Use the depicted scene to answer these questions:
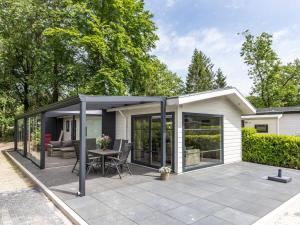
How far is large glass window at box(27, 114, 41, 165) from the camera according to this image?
400 inches

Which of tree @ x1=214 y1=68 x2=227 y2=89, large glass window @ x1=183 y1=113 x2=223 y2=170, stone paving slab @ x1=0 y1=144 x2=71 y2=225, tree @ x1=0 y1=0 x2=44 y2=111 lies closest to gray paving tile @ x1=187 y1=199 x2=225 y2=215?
stone paving slab @ x1=0 y1=144 x2=71 y2=225

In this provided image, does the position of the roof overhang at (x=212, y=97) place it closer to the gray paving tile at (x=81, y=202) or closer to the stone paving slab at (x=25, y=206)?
the gray paving tile at (x=81, y=202)

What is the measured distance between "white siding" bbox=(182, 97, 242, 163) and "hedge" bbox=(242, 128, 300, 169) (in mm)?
385

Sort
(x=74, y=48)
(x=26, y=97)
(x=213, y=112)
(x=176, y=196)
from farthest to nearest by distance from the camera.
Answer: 1. (x=26, y=97)
2. (x=74, y=48)
3. (x=213, y=112)
4. (x=176, y=196)

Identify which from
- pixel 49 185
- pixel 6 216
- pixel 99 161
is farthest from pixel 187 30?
pixel 6 216

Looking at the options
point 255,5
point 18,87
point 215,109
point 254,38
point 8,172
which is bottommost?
point 8,172

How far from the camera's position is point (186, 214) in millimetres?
4164

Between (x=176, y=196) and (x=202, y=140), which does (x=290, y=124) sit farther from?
(x=176, y=196)

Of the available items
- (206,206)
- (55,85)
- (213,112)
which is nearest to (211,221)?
(206,206)

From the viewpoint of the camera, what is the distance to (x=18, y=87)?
782 inches

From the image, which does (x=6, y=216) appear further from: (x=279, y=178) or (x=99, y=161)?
(x=279, y=178)

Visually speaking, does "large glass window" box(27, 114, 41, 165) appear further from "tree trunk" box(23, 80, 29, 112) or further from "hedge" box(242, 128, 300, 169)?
"tree trunk" box(23, 80, 29, 112)

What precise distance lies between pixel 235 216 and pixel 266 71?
74.1 feet

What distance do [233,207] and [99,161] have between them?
494 centimetres
